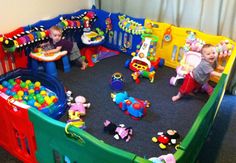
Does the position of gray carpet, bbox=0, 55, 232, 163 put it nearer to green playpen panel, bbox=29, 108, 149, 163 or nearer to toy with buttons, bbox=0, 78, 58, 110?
toy with buttons, bbox=0, 78, 58, 110

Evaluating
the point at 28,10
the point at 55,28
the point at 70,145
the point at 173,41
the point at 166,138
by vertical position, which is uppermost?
the point at 28,10

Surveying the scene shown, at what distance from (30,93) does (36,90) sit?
5cm

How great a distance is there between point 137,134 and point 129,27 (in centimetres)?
107

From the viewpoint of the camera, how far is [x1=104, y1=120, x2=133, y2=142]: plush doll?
164cm

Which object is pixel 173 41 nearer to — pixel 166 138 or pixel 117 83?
pixel 117 83

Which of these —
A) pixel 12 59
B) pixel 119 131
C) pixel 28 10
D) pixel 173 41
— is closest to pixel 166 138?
pixel 119 131

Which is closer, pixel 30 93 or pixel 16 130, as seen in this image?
pixel 16 130

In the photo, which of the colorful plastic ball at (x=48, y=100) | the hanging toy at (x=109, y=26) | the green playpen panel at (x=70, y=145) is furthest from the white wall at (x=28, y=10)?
the green playpen panel at (x=70, y=145)

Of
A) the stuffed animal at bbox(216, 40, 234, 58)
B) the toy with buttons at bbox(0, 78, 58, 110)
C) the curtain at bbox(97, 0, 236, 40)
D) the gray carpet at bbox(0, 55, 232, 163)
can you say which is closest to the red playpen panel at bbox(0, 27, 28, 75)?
the toy with buttons at bbox(0, 78, 58, 110)

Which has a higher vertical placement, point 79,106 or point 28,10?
point 28,10

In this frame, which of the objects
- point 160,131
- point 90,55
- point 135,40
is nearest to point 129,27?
point 135,40

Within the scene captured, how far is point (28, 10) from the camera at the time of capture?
6.95 ft

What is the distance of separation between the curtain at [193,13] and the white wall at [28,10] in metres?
0.55

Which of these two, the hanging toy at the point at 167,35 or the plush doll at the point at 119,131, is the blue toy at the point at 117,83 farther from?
the hanging toy at the point at 167,35
